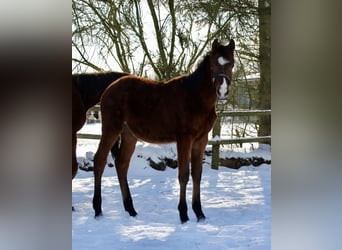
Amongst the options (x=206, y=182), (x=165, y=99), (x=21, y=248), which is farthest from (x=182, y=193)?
(x=21, y=248)

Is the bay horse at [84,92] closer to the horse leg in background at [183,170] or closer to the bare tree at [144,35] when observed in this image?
the bare tree at [144,35]

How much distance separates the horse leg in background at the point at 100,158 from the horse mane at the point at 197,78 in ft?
1.44

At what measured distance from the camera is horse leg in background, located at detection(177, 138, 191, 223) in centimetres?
184

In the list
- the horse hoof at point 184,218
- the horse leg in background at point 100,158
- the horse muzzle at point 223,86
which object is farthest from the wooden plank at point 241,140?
the horse leg in background at point 100,158

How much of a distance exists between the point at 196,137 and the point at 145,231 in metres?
0.56

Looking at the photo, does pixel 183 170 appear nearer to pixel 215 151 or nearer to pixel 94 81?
pixel 215 151

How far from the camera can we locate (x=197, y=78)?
1859 millimetres

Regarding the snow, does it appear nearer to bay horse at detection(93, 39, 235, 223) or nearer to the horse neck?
bay horse at detection(93, 39, 235, 223)

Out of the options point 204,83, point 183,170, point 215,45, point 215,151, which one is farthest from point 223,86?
point 183,170

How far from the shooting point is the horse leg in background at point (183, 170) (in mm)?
1837

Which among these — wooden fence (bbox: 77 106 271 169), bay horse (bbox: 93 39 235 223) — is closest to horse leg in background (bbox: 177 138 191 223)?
bay horse (bbox: 93 39 235 223)

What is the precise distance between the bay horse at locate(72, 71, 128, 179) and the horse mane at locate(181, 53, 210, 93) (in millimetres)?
331

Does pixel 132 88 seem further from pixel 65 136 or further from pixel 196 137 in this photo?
pixel 65 136

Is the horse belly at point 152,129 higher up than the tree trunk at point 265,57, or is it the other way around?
the tree trunk at point 265,57
